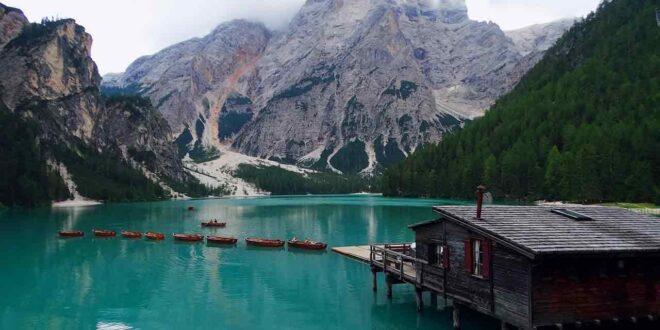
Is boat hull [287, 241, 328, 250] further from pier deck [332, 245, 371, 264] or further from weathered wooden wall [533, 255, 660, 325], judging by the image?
weathered wooden wall [533, 255, 660, 325]

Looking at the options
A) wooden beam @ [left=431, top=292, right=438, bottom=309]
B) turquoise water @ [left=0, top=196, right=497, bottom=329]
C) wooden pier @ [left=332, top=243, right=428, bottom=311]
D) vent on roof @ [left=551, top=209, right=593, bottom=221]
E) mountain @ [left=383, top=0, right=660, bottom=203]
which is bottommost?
turquoise water @ [left=0, top=196, right=497, bottom=329]

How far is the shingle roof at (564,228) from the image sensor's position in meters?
27.1

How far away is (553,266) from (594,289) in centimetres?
313

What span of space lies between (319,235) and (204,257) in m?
27.6

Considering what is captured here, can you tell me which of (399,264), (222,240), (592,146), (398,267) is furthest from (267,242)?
(592,146)

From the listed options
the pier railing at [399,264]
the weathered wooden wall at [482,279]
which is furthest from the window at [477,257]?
the pier railing at [399,264]

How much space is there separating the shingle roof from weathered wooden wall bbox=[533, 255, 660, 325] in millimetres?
822

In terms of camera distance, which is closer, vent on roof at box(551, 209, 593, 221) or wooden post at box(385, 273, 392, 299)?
vent on roof at box(551, 209, 593, 221)

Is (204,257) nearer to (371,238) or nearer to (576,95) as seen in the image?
(371,238)

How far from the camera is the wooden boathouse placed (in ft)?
87.6

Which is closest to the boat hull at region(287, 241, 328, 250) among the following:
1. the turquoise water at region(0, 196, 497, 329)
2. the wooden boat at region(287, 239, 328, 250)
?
the wooden boat at region(287, 239, 328, 250)

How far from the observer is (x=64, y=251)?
257 feet

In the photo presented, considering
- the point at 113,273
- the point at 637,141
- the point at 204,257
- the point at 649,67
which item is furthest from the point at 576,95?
the point at 113,273

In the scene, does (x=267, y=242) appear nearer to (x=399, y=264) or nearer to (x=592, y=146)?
(x=399, y=264)
